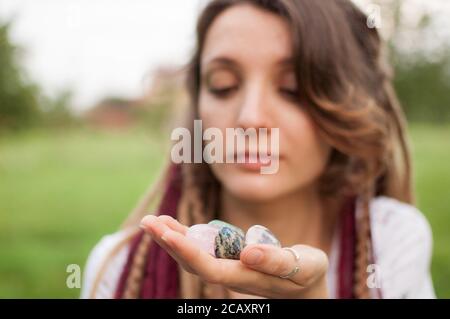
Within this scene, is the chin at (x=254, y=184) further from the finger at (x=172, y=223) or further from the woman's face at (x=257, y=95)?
the finger at (x=172, y=223)

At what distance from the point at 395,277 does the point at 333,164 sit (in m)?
0.20

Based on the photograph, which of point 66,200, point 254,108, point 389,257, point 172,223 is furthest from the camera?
point 66,200

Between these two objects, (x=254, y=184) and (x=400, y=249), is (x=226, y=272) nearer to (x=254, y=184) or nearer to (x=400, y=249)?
(x=254, y=184)

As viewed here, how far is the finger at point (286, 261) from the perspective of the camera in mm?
473

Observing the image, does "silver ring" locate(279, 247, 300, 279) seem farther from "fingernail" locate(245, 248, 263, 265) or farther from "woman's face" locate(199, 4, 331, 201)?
"woman's face" locate(199, 4, 331, 201)

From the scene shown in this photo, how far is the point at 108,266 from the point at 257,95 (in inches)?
14.0

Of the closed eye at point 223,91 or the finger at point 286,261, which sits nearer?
the finger at point 286,261

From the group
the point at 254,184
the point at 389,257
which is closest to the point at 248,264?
the point at 254,184

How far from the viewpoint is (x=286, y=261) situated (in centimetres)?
49

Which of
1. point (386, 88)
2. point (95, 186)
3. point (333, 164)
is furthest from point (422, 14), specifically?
point (95, 186)

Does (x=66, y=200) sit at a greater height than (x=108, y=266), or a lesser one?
greater

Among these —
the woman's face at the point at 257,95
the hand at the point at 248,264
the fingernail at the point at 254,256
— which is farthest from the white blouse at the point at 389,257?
the fingernail at the point at 254,256

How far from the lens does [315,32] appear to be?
0.76 metres

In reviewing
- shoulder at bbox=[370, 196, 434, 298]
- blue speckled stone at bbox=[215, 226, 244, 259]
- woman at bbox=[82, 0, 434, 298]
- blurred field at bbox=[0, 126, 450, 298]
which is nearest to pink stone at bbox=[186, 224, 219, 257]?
blue speckled stone at bbox=[215, 226, 244, 259]
